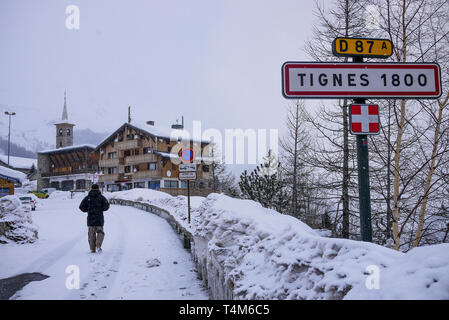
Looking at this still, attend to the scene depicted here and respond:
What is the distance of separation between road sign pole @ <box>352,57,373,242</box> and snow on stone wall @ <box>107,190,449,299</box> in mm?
610

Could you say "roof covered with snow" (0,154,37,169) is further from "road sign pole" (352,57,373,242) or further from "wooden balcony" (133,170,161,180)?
"road sign pole" (352,57,373,242)

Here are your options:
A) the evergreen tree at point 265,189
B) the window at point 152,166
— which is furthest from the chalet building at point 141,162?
the evergreen tree at point 265,189

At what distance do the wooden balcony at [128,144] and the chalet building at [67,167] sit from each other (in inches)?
490

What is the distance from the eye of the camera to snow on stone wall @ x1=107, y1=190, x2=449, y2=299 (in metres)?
1.96

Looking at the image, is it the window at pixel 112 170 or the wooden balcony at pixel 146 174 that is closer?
the wooden balcony at pixel 146 174

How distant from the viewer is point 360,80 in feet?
12.2

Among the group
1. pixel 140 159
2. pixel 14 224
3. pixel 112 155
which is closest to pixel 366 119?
pixel 14 224

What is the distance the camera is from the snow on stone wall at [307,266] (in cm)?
196

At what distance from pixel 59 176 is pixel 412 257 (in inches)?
3020

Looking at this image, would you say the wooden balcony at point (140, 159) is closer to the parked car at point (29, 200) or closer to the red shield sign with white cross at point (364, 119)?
the parked car at point (29, 200)

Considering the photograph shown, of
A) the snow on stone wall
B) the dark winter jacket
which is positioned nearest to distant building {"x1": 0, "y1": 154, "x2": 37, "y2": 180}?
the dark winter jacket

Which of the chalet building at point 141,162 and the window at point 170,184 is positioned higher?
the chalet building at point 141,162

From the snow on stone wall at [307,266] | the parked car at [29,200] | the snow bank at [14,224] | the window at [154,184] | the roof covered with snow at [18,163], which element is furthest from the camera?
the roof covered with snow at [18,163]
